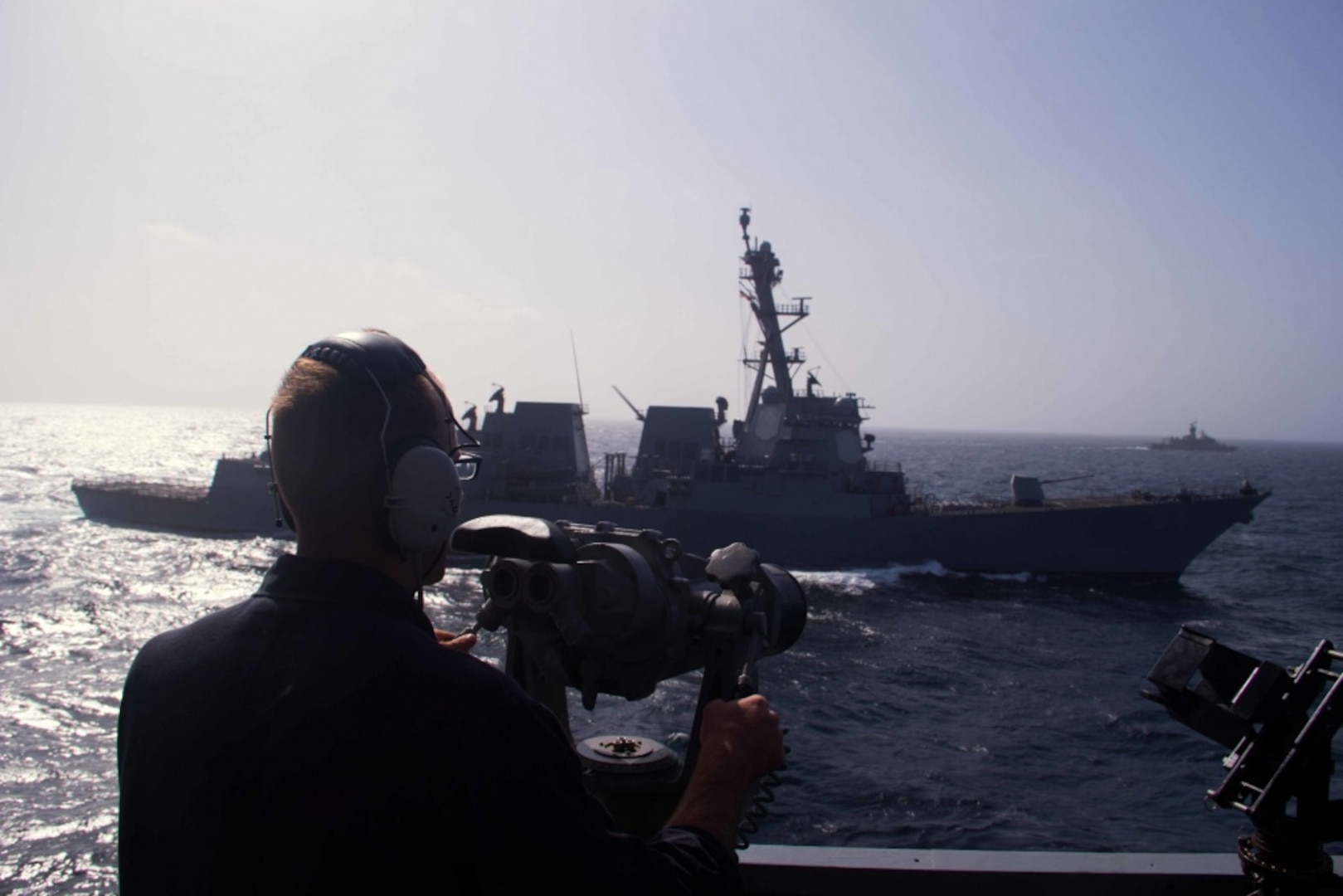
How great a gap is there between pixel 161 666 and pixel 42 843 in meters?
9.90

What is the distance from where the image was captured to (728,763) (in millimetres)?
1749

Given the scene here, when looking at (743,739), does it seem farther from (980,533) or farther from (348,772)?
(980,533)

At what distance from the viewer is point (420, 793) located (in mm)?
1264

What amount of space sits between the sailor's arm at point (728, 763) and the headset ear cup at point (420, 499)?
667mm

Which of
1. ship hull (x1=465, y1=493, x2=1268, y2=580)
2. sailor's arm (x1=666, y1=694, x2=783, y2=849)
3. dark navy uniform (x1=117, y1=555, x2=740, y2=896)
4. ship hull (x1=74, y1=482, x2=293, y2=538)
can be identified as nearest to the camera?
dark navy uniform (x1=117, y1=555, x2=740, y2=896)

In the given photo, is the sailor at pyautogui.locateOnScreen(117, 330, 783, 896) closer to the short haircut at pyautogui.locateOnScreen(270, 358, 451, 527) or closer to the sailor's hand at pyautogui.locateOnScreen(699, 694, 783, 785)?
the short haircut at pyautogui.locateOnScreen(270, 358, 451, 527)

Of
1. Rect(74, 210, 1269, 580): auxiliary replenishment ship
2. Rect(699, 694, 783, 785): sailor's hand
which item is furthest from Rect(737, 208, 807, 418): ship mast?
Rect(699, 694, 783, 785): sailor's hand

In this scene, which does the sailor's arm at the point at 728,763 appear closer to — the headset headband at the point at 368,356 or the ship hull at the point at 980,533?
Result: the headset headband at the point at 368,356

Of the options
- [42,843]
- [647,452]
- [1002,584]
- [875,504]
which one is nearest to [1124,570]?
[1002,584]

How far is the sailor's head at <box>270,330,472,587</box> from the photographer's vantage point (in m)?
1.51

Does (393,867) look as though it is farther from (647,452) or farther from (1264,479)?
(1264,479)

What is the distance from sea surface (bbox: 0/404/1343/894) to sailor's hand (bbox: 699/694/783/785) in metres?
8.75

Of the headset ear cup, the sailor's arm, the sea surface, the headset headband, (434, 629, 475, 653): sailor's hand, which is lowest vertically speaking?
the sea surface

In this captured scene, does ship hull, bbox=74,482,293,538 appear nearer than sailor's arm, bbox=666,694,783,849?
No
